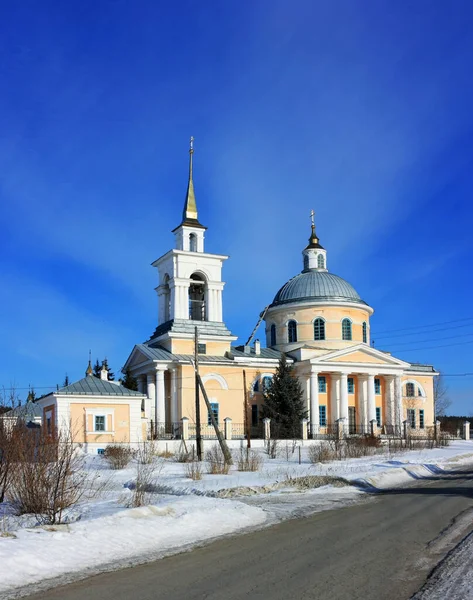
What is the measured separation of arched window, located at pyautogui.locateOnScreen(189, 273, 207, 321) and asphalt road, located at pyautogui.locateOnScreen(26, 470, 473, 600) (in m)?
32.9

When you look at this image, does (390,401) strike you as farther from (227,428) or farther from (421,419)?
(227,428)

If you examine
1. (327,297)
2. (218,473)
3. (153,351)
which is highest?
(327,297)

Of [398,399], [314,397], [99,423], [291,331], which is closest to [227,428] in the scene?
[99,423]

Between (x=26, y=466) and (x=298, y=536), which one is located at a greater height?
(x=26, y=466)

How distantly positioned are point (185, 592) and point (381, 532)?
430 cm

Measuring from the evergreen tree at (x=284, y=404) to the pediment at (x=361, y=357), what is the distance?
2.81 meters

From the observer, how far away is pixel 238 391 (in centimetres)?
4372

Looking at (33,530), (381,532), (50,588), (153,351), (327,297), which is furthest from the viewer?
(327,297)

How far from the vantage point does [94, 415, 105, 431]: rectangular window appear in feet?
112

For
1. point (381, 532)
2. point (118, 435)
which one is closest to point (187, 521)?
point (381, 532)

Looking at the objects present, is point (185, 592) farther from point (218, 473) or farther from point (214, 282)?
point (214, 282)

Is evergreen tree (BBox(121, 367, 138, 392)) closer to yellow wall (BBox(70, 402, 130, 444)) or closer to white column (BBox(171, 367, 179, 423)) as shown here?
white column (BBox(171, 367, 179, 423))

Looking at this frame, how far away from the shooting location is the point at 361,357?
46969mm

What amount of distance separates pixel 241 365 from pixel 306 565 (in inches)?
1421
